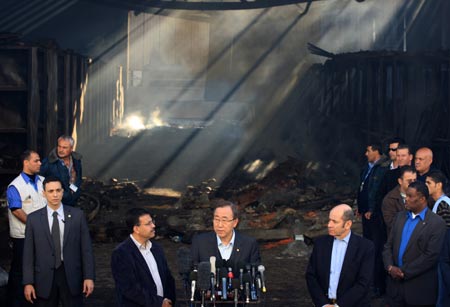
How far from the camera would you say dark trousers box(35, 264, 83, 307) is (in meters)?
6.55

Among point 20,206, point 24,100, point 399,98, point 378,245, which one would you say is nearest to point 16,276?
point 20,206

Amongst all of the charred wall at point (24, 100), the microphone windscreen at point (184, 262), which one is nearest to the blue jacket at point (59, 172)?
the microphone windscreen at point (184, 262)

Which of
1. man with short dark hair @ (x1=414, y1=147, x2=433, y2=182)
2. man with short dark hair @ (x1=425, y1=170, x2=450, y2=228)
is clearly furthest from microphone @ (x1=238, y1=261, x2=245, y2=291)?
man with short dark hair @ (x1=414, y1=147, x2=433, y2=182)

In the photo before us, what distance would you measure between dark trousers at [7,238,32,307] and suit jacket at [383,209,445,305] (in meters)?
3.66

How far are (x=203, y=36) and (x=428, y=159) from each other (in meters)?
31.7

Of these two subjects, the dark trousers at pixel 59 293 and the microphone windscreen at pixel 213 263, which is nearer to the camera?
the microphone windscreen at pixel 213 263

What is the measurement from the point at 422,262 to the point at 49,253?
3.22 meters

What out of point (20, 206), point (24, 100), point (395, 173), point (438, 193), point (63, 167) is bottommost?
point (20, 206)

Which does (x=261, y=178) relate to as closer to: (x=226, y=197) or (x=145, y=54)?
(x=226, y=197)

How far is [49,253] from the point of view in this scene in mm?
6504

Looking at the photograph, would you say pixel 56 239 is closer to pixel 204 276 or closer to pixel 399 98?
pixel 204 276

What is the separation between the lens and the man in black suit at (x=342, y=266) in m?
5.91

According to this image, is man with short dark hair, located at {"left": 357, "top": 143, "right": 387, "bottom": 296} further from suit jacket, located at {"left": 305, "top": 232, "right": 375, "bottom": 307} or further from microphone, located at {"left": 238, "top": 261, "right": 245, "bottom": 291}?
microphone, located at {"left": 238, "top": 261, "right": 245, "bottom": 291}

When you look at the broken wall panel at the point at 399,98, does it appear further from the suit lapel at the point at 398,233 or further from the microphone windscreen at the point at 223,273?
the microphone windscreen at the point at 223,273
